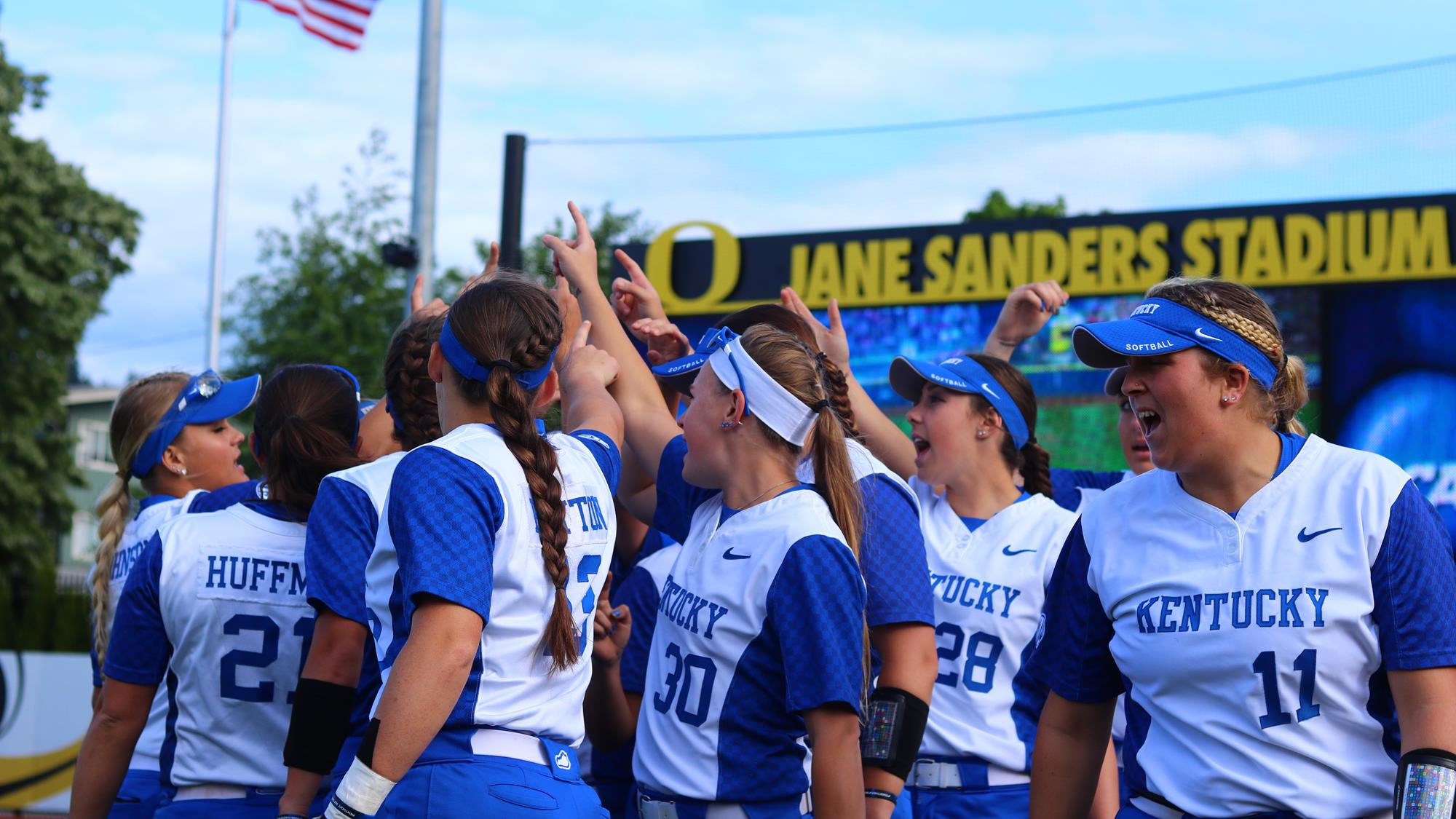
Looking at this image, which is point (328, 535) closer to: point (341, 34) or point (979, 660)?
point (979, 660)

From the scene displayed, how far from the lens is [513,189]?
11.2 metres

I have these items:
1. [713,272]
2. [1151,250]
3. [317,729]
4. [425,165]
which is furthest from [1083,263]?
[317,729]

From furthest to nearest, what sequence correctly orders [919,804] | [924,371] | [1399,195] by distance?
[1399,195] → [924,371] → [919,804]

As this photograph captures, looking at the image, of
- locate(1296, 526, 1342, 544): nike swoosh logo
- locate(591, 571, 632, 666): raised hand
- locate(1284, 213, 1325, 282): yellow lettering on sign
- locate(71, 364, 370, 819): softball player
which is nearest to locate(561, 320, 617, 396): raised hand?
locate(591, 571, 632, 666): raised hand

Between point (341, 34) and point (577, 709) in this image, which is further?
point (341, 34)

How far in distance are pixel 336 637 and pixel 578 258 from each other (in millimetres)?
1338

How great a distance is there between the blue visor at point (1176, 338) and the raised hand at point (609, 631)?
146 centimetres

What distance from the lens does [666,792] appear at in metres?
3.12

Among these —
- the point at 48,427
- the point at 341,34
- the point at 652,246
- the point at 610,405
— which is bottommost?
the point at 48,427

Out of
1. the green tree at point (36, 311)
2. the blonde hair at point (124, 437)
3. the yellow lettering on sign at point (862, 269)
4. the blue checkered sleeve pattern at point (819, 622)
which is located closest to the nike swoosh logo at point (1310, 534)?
the blue checkered sleeve pattern at point (819, 622)

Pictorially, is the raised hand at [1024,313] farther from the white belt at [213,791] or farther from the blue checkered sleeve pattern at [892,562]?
the white belt at [213,791]

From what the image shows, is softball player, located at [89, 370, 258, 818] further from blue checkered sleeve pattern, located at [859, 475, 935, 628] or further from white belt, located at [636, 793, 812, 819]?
blue checkered sleeve pattern, located at [859, 475, 935, 628]

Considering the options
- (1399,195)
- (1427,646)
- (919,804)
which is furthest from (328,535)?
(1399,195)

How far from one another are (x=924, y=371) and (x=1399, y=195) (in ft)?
26.6
